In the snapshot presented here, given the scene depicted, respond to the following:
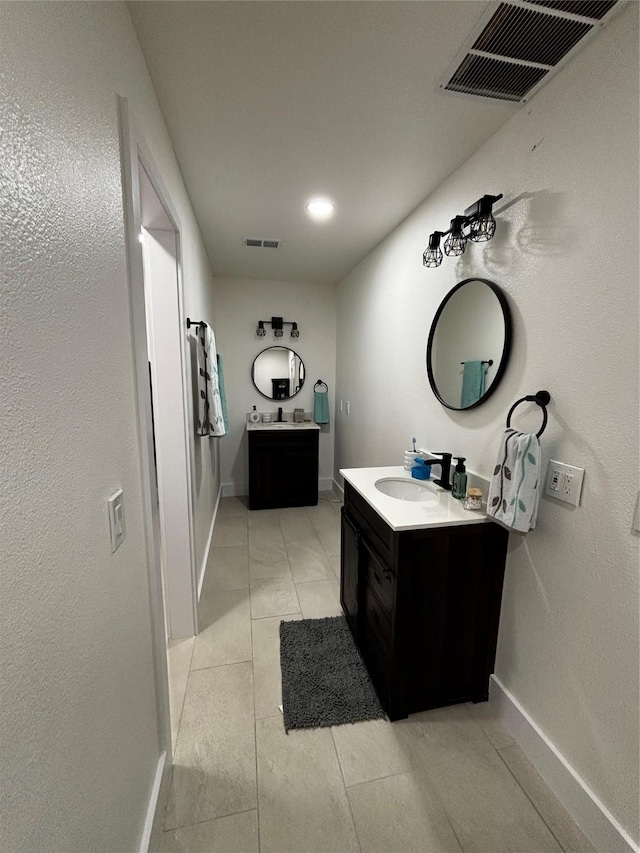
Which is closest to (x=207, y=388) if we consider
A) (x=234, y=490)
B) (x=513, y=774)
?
(x=234, y=490)

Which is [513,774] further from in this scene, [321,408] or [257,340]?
[257,340]

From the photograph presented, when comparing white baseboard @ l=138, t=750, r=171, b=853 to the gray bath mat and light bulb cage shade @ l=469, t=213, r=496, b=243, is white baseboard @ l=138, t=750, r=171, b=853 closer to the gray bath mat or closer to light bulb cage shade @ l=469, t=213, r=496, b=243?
the gray bath mat

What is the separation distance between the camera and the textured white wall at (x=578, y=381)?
1.03 meters

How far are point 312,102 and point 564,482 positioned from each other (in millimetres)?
1737

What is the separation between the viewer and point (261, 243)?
2.79 metres

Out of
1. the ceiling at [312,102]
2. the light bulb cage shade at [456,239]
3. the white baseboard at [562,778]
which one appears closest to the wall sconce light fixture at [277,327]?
the ceiling at [312,102]

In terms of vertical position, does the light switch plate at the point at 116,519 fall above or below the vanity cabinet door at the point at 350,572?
above

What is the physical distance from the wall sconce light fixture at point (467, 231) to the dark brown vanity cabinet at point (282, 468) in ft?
7.21

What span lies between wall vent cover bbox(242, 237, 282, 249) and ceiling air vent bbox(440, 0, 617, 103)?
1705 millimetres

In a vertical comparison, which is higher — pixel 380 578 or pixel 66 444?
pixel 66 444

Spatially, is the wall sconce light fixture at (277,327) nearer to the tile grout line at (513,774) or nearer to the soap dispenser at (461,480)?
the soap dispenser at (461,480)

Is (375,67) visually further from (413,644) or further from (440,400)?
(413,644)

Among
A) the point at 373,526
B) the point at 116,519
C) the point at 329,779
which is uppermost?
the point at 116,519

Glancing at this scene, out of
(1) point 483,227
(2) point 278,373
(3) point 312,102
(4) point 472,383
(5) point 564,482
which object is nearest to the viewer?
(5) point 564,482
